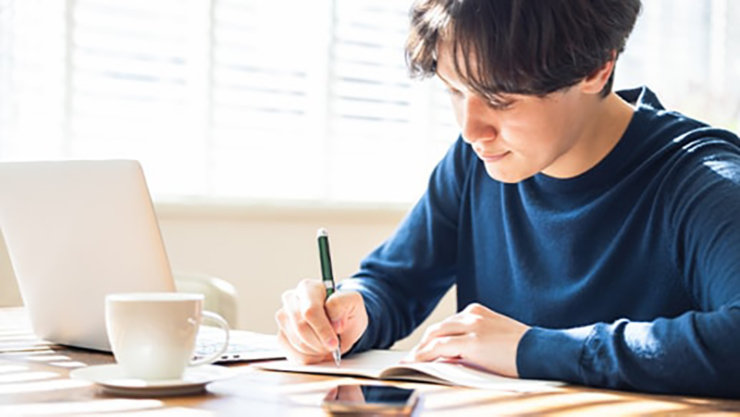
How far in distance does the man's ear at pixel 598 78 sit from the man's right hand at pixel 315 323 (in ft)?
1.42

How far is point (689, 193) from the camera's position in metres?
1.29

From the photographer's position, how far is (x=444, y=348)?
3.76ft

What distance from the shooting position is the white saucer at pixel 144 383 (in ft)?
3.07

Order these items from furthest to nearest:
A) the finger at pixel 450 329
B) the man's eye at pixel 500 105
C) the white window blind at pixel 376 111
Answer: the white window blind at pixel 376 111 → the man's eye at pixel 500 105 → the finger at pixel 450 329

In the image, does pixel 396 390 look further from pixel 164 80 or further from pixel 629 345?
pixel 164 80

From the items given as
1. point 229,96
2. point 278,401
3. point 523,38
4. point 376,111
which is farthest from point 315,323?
point 376,111

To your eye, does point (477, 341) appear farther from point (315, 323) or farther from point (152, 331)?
point (152, 331)

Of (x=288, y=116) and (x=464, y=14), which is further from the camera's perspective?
(x=288, y=116)

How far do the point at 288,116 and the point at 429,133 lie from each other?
53cm

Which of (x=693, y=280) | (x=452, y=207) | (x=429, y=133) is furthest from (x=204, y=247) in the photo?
(x=693, y=280)

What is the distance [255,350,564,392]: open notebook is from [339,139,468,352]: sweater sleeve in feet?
1.24

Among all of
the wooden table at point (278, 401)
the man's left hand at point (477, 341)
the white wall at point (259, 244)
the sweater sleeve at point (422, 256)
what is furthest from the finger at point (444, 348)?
the white wall at point (259, 244)

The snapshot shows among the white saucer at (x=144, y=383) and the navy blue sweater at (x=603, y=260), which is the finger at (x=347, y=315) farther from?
the white saucer at (x=144, y=383)

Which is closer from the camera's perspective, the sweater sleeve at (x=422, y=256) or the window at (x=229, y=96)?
the sweater sleeve at (x=422, y=256)
